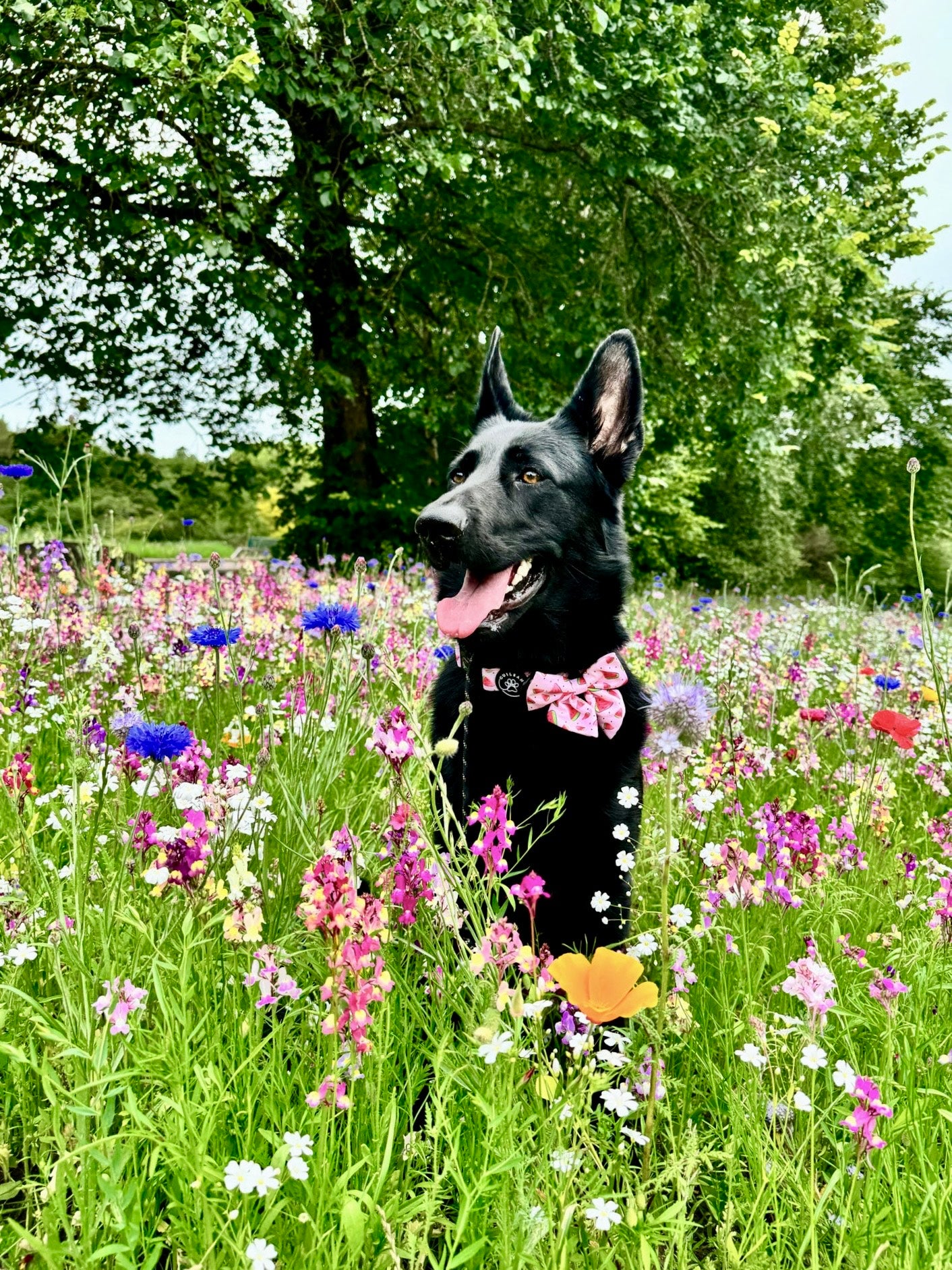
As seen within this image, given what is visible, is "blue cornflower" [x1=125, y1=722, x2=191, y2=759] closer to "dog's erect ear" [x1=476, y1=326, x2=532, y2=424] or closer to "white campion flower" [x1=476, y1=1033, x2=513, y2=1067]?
"white campion flower" [x1=476, y1=1033, x2=513, y2=1067]

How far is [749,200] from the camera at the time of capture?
1280 centimetres

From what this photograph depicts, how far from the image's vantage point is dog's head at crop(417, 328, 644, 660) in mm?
2643

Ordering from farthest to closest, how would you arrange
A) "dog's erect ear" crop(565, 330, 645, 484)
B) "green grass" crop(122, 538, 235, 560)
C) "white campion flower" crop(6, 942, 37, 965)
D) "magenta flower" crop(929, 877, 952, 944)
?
"green grass" crop(122, 538, 235, 560) < "dog's erect ear" crop(565, 330, 645, 484) < "magenta flower" crop(929, 877, 952, 944) < "white campion flower" crop(6, 942, 37, 965)

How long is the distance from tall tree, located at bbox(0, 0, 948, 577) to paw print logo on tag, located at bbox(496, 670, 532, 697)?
322 inches

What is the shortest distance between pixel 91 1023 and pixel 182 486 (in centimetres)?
1365

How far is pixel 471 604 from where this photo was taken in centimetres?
266

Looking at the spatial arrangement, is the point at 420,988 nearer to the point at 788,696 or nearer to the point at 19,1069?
the point at 19,1069

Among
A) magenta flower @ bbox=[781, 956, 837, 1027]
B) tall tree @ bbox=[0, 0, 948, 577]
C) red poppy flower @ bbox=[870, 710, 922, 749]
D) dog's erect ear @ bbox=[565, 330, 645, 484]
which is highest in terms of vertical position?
tall tree @ bbox=[0, 0, 948, 577]

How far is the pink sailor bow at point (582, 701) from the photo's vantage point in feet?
8.41

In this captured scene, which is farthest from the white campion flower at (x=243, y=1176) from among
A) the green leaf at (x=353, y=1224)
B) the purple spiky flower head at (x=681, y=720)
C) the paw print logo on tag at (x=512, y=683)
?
the paw print logo on tag at (x=512, y=683)

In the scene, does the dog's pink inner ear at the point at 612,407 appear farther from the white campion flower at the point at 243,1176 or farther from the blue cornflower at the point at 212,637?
the white campion flower at the point at 243,1176

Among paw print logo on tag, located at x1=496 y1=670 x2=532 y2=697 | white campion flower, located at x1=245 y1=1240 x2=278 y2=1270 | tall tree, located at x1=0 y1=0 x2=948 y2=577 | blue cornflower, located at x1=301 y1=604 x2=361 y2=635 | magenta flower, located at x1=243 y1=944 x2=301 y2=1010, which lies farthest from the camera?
tall tree, located at x1=0 y1=0 x2=948 y2=577

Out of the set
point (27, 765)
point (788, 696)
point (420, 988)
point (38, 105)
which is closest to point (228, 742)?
point (27, 765)

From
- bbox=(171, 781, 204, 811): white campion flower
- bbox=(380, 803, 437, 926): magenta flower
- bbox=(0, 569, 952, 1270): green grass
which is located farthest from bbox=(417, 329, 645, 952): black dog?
bbox=(171, 781, 204, 811): white campion flower
